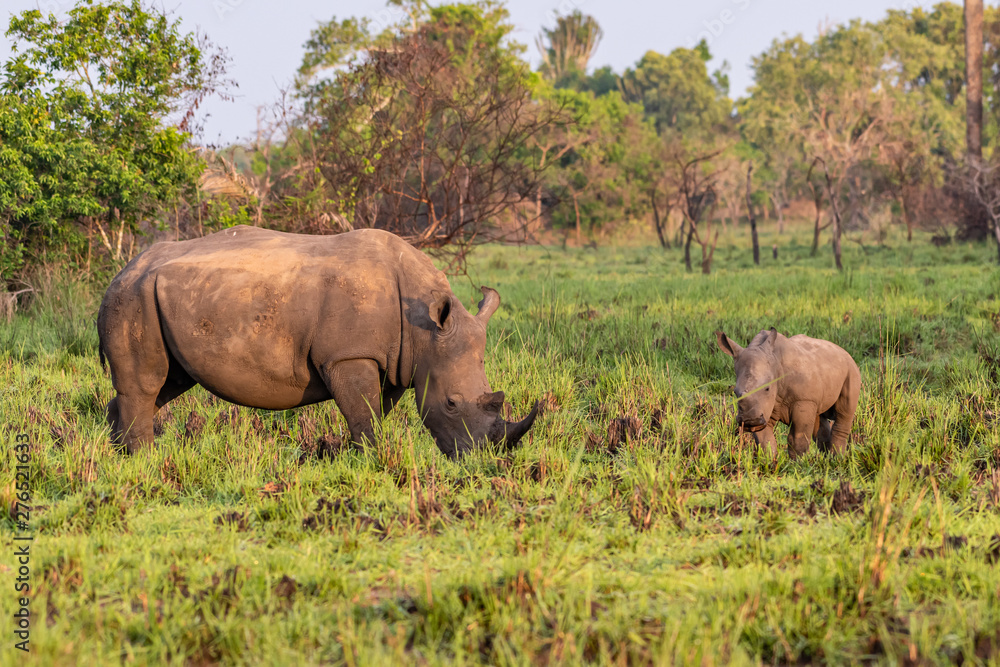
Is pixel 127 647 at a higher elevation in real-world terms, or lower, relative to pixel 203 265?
lower

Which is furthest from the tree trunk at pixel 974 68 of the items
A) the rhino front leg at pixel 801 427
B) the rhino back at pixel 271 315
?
the rhino back at pixel 271 315

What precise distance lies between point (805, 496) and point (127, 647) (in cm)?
315

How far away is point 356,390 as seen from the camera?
16.2 feet

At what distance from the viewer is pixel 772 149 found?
1730 inches

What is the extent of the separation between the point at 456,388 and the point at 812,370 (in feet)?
6.36

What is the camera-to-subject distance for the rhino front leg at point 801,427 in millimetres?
4742

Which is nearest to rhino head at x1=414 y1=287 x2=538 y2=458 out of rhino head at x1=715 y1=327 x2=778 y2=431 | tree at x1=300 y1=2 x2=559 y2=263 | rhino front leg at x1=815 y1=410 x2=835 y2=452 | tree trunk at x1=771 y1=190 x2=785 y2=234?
rhino head at x1=715 y1=327 x2=778 y2=431

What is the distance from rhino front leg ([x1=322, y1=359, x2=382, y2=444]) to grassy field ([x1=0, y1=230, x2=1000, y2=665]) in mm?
142

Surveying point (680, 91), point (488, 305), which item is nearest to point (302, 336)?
point (488, 305)

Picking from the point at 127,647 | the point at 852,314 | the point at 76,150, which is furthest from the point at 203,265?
the point at 852,314

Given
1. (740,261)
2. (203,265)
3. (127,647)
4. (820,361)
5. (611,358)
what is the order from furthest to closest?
(740,261) → (611,358) → (203,265) → (820,361) → (127,647)

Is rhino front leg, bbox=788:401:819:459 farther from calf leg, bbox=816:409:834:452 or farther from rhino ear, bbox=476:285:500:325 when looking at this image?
rhino ear, bbox=476:285:500:325

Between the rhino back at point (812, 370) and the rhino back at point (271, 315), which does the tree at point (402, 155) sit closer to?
the rhino back at point (271, 315)

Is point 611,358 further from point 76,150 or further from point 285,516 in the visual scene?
point 76,150
